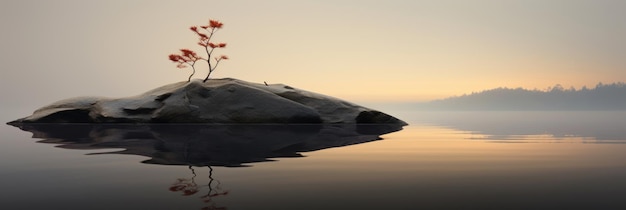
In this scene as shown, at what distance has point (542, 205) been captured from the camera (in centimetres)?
403

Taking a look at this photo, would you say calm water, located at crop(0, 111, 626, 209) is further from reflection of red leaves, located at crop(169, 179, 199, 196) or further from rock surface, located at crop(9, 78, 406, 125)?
rock surface, located at crop(9, 78, 406, 125)

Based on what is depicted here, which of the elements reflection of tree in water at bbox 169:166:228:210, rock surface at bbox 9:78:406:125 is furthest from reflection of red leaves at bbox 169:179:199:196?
rock surface at bbox 9:78:406:125

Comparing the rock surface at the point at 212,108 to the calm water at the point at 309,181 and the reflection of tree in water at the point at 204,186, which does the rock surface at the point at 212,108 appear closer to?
the calm water at the point at 309,181

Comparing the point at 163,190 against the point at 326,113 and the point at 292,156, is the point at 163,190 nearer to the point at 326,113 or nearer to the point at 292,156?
the point at 292,156

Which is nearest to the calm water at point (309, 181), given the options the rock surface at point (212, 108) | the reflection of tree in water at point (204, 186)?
the reflection of tree in water at point (204, 186)

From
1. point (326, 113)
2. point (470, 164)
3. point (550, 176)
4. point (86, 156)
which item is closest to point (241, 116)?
point (326, 113)

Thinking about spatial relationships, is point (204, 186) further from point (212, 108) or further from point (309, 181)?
point (212, 108)

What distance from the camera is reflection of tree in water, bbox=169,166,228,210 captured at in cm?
400

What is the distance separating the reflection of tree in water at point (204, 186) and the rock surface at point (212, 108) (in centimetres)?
1878

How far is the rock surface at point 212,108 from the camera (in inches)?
941

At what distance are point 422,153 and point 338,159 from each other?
246 cm

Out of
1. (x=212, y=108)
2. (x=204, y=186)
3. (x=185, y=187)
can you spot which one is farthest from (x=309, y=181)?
(x=212, y=108)

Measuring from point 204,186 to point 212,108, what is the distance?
20.1 m

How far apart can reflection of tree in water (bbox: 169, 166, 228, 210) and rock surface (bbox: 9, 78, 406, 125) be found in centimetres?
1878
